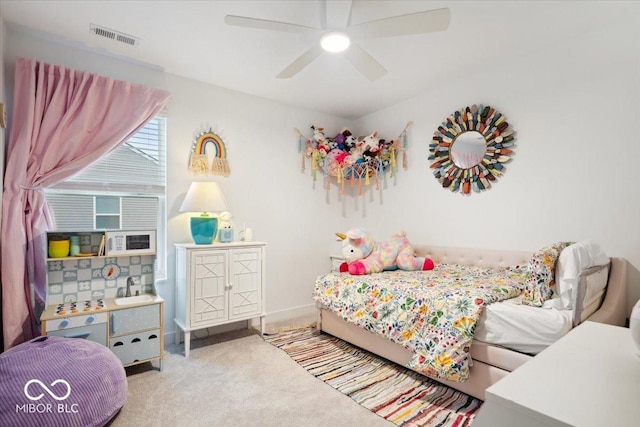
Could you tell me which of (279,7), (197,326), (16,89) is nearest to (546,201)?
(279,7)

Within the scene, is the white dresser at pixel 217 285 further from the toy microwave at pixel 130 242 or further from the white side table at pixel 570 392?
the white side table at pixel 570 392

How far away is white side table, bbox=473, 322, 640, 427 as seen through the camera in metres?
0.60

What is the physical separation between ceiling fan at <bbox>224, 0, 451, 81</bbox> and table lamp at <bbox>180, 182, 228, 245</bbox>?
1.43 metres

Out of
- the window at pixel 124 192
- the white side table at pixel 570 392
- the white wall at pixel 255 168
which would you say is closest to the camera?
the white side table at pixel 570 392

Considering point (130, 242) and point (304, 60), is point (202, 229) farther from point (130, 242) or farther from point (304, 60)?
point (304, 60)

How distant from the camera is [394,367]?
2523mm

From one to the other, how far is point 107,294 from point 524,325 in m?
2.94

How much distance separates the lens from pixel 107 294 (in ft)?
8.59

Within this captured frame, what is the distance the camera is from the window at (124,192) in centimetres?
261

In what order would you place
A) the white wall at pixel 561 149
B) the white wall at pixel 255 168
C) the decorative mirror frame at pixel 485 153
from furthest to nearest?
1. the decorative mirror frame at pixel 485 153
2. the white wall at pixel 255 168
3. the white wall at pixel 561 149

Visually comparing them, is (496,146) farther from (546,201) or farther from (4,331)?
(4,331)

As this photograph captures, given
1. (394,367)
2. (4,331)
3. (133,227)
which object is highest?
(133,227)

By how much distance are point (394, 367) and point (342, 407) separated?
683 mm

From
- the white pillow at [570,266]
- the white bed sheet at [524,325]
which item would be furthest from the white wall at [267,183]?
the white pillow at [570,266]
